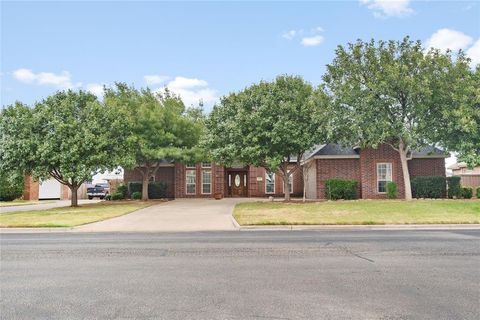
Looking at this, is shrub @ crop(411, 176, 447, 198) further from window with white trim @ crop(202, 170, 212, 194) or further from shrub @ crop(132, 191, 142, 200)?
shrub @ crop(132, 191, 142, 200)

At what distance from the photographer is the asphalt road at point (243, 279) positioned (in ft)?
15.8

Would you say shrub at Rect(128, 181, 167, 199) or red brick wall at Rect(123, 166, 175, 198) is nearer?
shrub at Rect(128, 181, 167, 199)

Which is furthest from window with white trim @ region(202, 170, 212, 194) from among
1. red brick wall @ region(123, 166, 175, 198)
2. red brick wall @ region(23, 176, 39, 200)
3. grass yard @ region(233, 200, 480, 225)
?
red brick wall @ region(23, 176, 39, 200)

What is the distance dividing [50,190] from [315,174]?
2515 cm

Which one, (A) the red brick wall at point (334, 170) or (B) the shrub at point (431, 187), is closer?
(B) the shrub at point (431, 187)

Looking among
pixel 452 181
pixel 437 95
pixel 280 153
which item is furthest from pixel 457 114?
pixel 280 153

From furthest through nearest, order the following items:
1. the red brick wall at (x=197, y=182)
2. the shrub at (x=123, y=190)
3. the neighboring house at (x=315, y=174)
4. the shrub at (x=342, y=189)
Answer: the red brick wall at (x=197, y=182), the shrub at (x=123, y=190), the neighboring house at (x=315, y=174), the shrub at (x=342, y=189)

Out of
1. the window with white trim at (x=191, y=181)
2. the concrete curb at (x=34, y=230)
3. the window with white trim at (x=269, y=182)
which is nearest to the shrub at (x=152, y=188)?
the window with white trim at (x=191, y=181)

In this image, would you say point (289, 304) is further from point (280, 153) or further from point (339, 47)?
point (339, 47)

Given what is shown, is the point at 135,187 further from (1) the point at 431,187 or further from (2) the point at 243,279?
(2) the point at 243,279

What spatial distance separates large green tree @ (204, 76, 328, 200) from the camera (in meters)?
22.2

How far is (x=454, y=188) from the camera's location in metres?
25.2

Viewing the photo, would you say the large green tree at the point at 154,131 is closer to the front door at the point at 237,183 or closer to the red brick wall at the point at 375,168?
the front door at the point at 237,183

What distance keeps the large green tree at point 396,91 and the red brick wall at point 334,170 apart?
4.66 m
